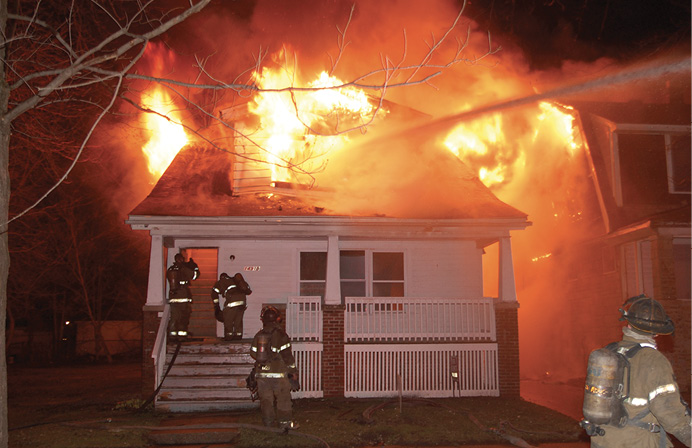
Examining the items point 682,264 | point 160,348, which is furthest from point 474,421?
point 682,264

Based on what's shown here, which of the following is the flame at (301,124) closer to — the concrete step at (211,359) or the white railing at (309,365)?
the white railing at (309,365)

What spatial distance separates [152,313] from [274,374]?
3.62 metres

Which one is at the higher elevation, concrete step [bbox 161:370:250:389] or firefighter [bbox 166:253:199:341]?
firefighter [bbox 166:253:199:341]

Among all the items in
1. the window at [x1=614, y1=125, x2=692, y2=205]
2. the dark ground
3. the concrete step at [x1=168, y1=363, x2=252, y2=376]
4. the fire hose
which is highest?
the window at [x1=614, y1=125, x2=692, y2=205]

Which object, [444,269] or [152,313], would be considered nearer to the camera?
[152,313]

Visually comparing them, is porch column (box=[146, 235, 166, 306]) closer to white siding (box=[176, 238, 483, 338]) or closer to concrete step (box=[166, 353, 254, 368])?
concrete step (box=[166, 353, 254, 368])

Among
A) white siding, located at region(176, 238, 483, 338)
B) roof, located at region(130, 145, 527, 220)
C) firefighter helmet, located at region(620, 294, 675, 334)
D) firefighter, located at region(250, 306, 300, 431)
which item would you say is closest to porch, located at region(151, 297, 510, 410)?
white siding, located at region(176, 238, 483, 338)

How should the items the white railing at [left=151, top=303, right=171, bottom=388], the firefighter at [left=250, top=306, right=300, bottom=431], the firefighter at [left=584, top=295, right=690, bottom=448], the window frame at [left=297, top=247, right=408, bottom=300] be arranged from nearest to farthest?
the firefighter at [left=584, top=295, right=690, bottom=448], the firefighter at [left=250, top=306, right=300, bottom=431], the white railing at [left=151, top=303, right=171, bottom=388], the window frame at [left=297, top=247, right=408, bottom=300]

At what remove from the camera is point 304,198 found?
42.2 feet

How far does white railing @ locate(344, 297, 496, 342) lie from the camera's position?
A: 1115 centimetres

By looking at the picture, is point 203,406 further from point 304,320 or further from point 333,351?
point 333,351

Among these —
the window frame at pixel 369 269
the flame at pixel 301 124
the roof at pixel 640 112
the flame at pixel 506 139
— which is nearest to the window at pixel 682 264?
the roof at pixel 640 112

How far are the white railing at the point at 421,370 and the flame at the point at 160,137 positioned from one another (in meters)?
7.93

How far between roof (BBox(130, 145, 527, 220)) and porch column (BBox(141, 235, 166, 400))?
88 centimetres
